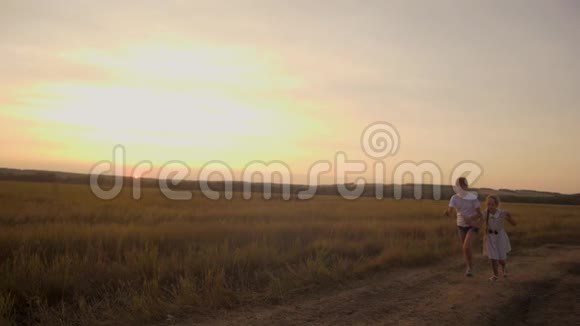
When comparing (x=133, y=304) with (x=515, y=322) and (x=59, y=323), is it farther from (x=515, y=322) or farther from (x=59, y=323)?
(x=515, y=322)

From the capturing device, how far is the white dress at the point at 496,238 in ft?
34.0

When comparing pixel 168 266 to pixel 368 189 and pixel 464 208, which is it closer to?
pixel 464 208

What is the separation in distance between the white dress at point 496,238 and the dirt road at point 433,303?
0.55 m

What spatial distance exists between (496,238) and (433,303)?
10.3ft

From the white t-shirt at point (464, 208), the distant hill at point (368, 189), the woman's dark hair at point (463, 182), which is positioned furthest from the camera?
the distant hill at point (368, 189)

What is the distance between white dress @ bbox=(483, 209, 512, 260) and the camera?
34.0 feet

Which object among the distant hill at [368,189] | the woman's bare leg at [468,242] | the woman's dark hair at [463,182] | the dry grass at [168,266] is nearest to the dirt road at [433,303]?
the woman's bare leg at [468,242]

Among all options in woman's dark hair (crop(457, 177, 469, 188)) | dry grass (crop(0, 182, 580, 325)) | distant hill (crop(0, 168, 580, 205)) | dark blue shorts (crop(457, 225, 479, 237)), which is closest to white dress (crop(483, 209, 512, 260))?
dark blue shorts (crop(457, 225, 479, 237))

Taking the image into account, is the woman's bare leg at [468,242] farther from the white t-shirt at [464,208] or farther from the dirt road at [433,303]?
the dirt road at [433,303]

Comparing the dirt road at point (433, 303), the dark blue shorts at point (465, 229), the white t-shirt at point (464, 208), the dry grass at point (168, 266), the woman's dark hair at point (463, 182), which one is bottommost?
the dirt road at point (433, 303)

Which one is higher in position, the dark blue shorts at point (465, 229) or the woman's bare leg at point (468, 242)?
the dark blue shorts at point (465, 229)

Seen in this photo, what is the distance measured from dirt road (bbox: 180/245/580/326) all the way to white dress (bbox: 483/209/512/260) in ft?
1.81

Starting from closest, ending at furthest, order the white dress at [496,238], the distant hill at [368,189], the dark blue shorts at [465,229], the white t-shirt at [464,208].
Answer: the white dress at [496,238]
the dark blue shorts at [465,229]
the white t-shirt at [464,208]
the distant hill at [368,189]

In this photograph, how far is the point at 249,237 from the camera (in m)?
14.8
